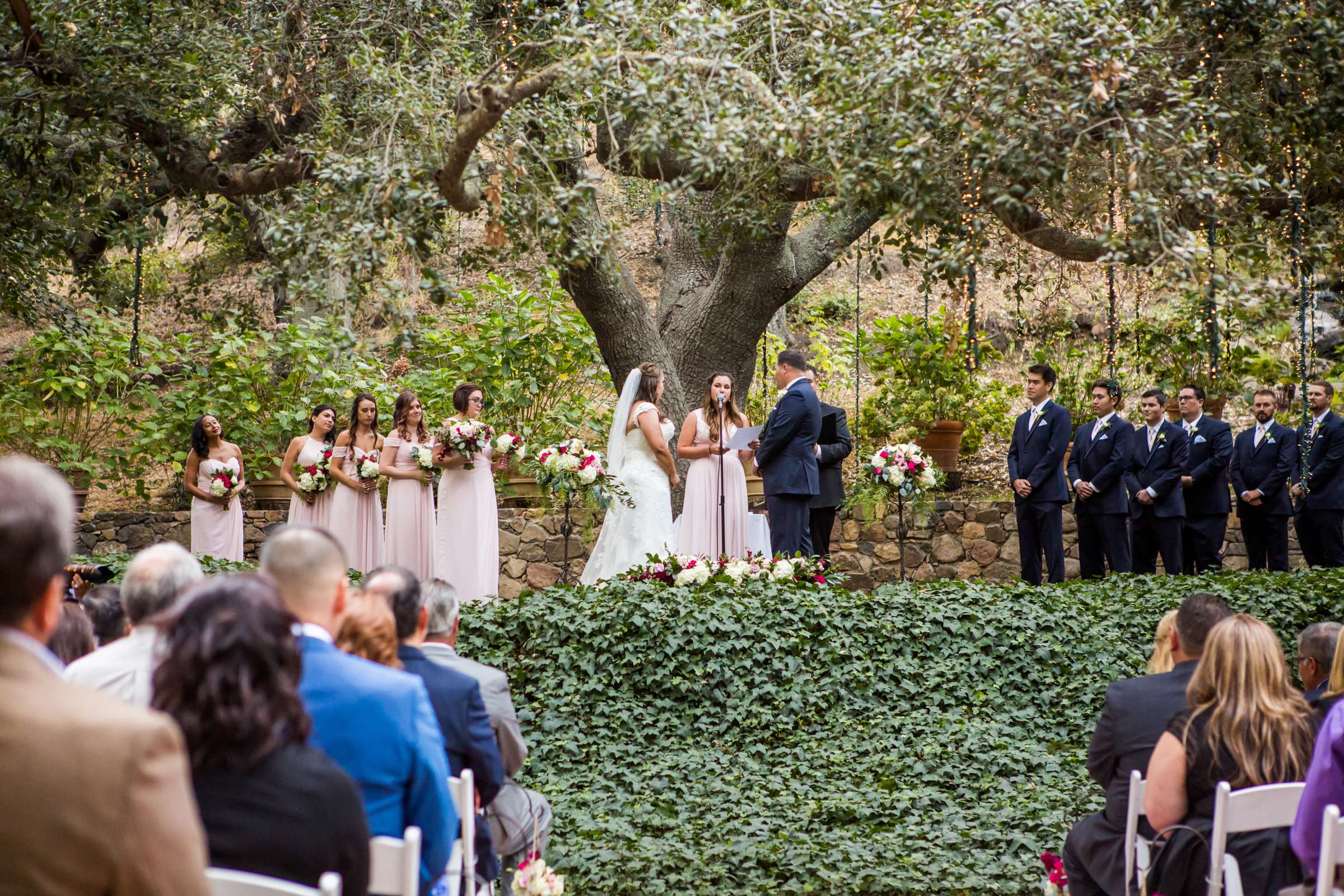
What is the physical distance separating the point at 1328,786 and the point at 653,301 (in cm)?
2017

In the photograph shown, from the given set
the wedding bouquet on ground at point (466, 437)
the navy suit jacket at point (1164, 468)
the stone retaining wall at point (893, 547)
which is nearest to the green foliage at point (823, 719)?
the navy suit jacket at point (1164, 468)

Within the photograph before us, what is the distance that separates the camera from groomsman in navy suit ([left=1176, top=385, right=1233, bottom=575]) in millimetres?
9578

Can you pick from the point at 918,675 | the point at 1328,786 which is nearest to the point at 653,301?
the point at 918,675

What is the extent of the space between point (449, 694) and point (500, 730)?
57 centimetres

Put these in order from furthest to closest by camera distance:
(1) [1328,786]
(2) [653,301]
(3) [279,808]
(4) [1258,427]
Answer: (2) [653,301], (4) [1258,427], (1) [1328,786], (3) [279,808]

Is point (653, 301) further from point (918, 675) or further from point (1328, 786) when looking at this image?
point (1328, 786)

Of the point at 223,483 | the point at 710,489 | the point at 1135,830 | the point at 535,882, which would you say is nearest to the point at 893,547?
the point at 710,489

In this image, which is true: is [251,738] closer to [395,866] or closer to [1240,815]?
[395,866]

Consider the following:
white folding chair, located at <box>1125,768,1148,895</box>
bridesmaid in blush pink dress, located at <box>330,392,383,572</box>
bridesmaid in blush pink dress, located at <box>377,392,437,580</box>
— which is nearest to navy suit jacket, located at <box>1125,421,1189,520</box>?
bridesmaid in blush pink dress, located at <box>377,392,437,580</box>

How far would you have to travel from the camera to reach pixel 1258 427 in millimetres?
9836

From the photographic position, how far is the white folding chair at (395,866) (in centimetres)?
248

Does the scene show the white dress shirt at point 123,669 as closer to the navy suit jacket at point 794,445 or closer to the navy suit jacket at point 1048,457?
the navy suit jacket at point 794,445

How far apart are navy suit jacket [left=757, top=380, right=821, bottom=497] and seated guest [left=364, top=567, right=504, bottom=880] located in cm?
539

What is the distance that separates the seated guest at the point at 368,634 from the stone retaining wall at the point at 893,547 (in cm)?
791
